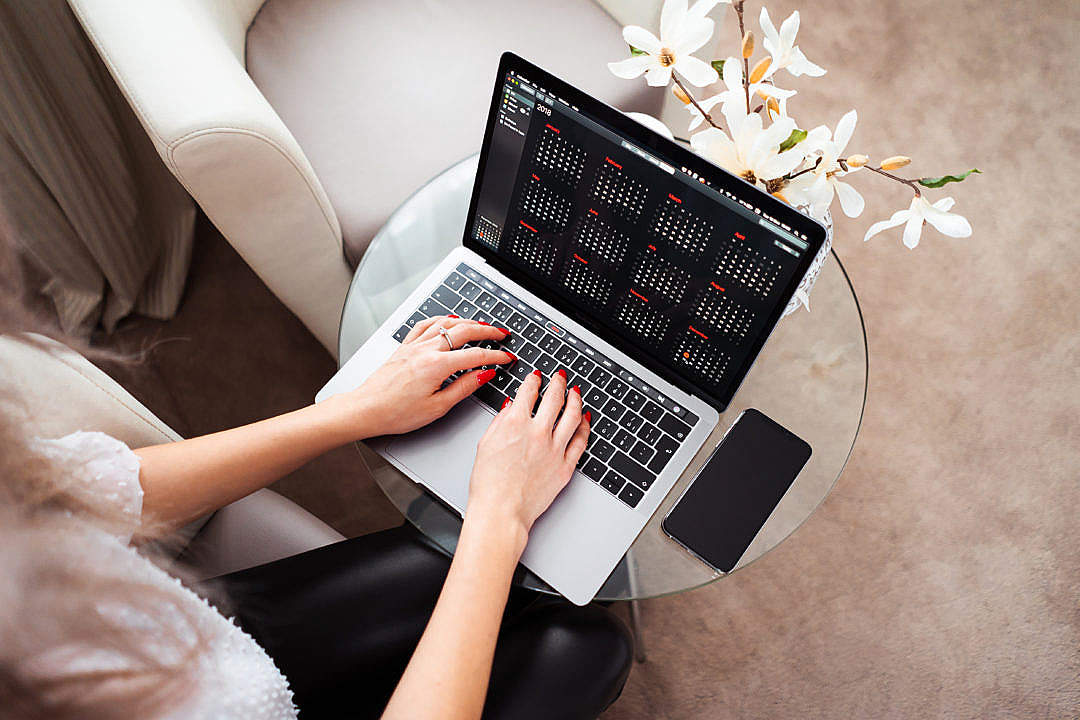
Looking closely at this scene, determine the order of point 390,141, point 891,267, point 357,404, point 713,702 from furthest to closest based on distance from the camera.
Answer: point 891,267
point 713,702
point 390,141
point 357,404

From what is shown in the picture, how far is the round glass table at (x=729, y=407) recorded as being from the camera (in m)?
0.97

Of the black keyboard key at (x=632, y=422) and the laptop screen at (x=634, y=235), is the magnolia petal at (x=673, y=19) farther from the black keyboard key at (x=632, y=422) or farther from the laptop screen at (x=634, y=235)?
the black keyboard key at (x=632, y=422)

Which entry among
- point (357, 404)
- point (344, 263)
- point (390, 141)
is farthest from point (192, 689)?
point (390, 141)

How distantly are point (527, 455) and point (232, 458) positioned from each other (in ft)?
1.13

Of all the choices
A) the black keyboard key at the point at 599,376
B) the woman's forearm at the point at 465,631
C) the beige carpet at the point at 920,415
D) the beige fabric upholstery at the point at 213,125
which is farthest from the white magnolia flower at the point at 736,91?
the beige carpet at the point at 920,415

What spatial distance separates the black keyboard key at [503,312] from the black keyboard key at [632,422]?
202mm

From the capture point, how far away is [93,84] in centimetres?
138

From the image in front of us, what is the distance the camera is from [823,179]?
779 millimetres

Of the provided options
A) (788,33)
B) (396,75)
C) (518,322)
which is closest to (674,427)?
(518,322)

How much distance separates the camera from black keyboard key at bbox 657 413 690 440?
957 mm

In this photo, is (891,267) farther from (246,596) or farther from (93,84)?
(93,84)

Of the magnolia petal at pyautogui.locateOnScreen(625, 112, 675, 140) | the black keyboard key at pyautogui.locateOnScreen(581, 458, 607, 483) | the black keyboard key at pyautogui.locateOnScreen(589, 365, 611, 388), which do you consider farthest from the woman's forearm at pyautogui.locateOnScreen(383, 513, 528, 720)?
the magnolia petal at pyautogui.locateOnScreen(625, 112, 675, 140)

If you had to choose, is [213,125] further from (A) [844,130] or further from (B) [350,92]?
(A) [844,130]

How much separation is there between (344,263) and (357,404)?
1.52ft
